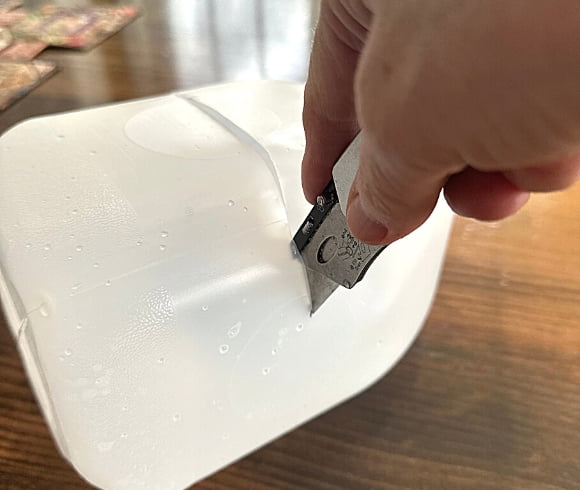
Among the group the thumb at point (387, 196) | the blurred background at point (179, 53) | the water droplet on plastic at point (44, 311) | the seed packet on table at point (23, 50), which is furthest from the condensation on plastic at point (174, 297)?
the seed packet on table at point (23, 50)

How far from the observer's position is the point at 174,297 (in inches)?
15.0

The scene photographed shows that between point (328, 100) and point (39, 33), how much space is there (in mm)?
627

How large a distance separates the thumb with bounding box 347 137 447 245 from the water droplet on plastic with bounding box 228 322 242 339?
0.11 m

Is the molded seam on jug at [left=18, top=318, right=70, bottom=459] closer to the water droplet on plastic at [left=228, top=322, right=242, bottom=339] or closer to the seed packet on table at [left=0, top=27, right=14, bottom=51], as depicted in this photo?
the water droplet on plastic at [left=228, top=322, right=242, bottom=339]

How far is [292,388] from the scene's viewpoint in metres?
0.42

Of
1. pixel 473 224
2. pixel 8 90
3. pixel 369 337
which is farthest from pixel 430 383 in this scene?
pixel 8 90

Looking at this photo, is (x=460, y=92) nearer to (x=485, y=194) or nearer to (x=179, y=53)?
(x=485, y=194)

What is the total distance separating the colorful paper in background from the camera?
770 millimetres

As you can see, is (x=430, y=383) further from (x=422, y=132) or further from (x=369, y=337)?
(x=422, y=132)

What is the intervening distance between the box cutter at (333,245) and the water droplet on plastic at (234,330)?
0.05 m

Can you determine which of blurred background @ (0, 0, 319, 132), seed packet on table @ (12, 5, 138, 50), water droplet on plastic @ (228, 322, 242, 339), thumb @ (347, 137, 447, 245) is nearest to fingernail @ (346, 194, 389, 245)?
thumb @ (347, 137, 447, 245)

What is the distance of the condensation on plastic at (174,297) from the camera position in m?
0.37

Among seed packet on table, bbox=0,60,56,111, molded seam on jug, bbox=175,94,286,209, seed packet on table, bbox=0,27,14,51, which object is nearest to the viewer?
molded seam on jug, bbox=175,94,286,209

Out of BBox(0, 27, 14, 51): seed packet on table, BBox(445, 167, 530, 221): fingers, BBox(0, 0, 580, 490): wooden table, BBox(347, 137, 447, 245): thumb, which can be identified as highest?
BBox(347, 137, 447, 245): thumb
